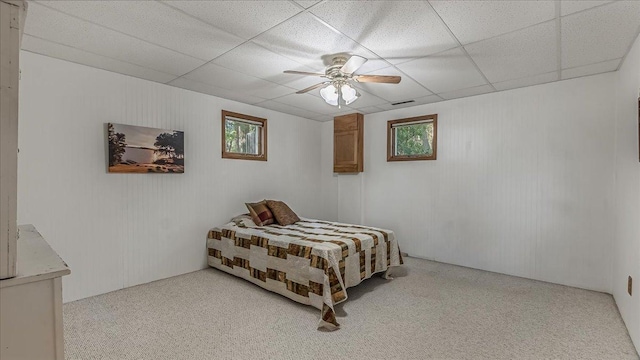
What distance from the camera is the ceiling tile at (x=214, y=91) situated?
3527mm

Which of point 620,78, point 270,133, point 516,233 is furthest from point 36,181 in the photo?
point 620,78

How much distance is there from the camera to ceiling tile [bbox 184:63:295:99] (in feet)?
10.4

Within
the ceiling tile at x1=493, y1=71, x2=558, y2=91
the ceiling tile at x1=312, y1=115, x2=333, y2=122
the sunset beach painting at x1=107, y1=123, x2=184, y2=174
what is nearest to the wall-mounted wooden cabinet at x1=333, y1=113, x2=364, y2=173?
the ceiling tile at x1=312, y1=115, x2=333, y2=122

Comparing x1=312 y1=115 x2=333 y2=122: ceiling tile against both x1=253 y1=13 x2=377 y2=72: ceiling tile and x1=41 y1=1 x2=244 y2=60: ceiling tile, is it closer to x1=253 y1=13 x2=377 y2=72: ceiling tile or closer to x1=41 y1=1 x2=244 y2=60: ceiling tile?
x1=253 y1=13 x2=377 y2=72: ceiling tile

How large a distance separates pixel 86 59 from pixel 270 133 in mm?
2486

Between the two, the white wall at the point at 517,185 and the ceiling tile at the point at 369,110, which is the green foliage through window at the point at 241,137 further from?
the white wall at the point at 517,185

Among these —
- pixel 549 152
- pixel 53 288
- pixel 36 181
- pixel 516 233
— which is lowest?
pixel 516 233

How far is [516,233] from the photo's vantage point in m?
3.71

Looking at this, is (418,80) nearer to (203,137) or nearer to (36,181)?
(203,137)

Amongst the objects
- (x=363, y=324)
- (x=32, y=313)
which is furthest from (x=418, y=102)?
(x=32, y=313)

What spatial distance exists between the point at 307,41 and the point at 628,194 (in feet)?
9.93

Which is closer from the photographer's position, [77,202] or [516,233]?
[77,202]

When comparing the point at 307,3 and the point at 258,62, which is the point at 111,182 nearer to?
the point at 258,62

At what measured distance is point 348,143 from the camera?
206 inches
